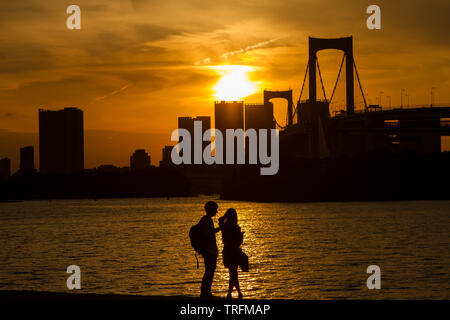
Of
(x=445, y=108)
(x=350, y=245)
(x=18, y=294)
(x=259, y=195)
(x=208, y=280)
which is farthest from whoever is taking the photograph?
(x=259, y=195)

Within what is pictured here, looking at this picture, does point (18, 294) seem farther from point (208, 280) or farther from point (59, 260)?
point (59, 260)

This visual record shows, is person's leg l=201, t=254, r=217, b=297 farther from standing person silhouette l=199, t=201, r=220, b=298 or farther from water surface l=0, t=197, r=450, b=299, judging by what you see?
water surface l=0, t=197, r=450, b=299

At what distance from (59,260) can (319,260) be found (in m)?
11.2

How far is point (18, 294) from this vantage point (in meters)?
9.64

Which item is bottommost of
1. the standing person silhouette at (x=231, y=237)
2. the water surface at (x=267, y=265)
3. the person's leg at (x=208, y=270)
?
the water surface at (x=267, y=265)

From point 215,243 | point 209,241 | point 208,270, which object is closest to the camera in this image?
point 209,241

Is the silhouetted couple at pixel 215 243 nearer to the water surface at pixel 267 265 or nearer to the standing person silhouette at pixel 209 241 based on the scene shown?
the standing person silhouette at pixel 209 241

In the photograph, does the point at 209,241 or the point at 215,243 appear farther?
the point at 215,243

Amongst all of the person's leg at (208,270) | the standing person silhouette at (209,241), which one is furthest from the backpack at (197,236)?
the person's leg at (208,270)

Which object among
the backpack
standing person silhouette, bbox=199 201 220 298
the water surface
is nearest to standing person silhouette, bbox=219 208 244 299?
standing person silhouette, bbox=199 201 220 298

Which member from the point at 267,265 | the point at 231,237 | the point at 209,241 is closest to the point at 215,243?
the point at 209,241

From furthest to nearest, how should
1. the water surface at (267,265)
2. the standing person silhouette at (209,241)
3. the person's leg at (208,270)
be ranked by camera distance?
1. the water surface at (267,265)
2. the person's leg at (208,270)
3. the standing person silhouette at (209,241)

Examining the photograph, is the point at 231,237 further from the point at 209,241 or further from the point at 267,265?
the point at 267,265
